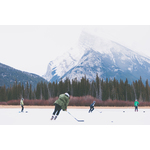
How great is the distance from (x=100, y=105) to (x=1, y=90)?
34022 millimetres

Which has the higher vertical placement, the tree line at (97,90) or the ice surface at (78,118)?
the tree line at (97,90)

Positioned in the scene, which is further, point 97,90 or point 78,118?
point 97,90

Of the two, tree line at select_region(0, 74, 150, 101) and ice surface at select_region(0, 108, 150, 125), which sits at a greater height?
tree line at select_region(0, 74, 150, 101)

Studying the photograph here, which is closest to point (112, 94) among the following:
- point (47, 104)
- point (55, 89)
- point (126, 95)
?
point (126, 95)

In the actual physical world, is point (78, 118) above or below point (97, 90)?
below

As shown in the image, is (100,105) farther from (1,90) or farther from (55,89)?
(1,90)

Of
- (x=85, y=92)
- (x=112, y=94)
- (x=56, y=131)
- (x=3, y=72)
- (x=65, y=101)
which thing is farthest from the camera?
(x=3, y=72)

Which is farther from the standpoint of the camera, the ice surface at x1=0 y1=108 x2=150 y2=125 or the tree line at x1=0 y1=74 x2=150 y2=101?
the tree line at x1=0 y1=74 x2=150 y2=101

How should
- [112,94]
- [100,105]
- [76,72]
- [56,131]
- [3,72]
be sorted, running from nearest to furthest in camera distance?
[56,131]
[100,105]
[112,94]
[3,72]
[76,72]

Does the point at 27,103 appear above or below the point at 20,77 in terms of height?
below

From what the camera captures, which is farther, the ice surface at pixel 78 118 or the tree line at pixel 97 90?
the tree line at pixel 97 90

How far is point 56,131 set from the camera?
7770 millimetres

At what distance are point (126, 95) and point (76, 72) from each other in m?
150

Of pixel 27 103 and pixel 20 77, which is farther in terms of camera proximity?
pixel 20 77
